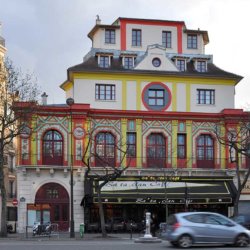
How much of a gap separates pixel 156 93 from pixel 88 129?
640cm

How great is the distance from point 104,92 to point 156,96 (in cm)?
426

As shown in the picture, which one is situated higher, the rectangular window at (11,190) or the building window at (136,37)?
the building window at (136,37)

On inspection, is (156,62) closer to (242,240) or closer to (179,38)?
(179,38)

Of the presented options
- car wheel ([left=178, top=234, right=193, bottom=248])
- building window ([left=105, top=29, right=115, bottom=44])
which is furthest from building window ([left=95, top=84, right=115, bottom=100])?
car wheel ([left=178, top=234, right=193, bottom=248])

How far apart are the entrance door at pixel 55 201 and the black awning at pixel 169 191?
2601mm

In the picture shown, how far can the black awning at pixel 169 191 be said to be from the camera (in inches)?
1898

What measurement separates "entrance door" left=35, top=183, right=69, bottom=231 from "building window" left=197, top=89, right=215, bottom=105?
532 inches

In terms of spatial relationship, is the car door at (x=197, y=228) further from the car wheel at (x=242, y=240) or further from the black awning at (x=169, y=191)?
the black awning at (x=169, y=191)

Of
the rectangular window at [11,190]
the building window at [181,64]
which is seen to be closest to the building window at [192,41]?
the building window at [181,64]

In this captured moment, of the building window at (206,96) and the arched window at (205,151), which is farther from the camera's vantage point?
the building window at (206,96)

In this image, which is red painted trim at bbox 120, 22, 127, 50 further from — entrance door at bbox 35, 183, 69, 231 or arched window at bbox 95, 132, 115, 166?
entrance door at bbox 35, 183, 69, 231

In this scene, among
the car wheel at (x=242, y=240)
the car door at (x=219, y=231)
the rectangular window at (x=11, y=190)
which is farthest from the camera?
the rectangular window at (x=11, y=190)

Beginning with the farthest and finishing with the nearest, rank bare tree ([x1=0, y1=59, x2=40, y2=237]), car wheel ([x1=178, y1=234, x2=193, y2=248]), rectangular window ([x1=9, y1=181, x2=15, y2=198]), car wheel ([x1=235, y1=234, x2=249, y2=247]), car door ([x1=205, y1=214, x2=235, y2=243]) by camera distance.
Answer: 1. rectangular window ([x1=9, y1=181, x2=15, y2=198])
2. bare tree ([x1=0, y1=59, x2=40, y2=237])
3. car wheel ([x1=235, y1=234, x2=249, y2=247])
4. car door ([x1=205, y1=214, x2=235, y2=243])
5. car wheel ([x1=178, y1=234, x2=193, y2=248])

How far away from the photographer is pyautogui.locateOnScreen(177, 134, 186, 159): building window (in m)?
51.5
